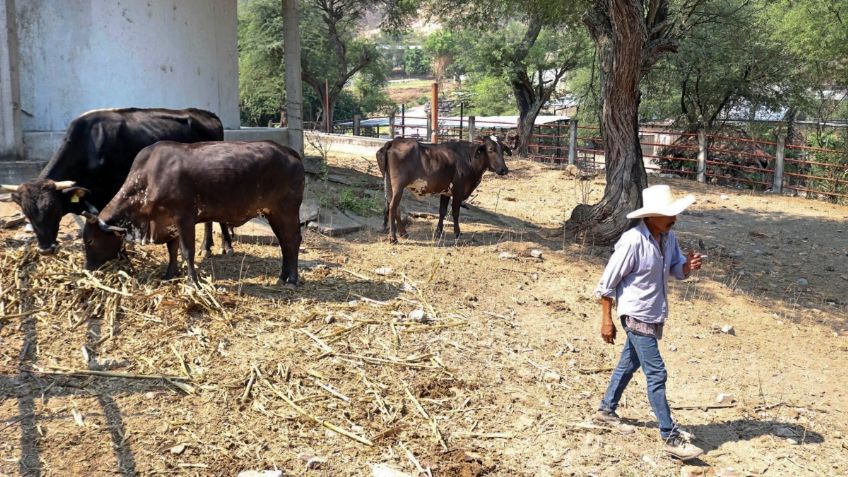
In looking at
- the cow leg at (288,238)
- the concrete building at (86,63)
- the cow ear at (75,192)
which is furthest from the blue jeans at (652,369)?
the concrete building at (86,63)

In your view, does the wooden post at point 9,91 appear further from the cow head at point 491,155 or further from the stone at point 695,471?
the stone at point 695,471

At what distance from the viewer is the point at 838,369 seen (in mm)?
7156

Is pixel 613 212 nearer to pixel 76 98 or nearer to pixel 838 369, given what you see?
pixel 838 369

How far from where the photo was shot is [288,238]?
7.49 meters

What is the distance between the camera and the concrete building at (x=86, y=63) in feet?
33.1

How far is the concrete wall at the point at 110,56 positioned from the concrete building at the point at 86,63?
13mm

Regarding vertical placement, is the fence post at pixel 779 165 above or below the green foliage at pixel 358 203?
above

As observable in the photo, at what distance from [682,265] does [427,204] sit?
864cm

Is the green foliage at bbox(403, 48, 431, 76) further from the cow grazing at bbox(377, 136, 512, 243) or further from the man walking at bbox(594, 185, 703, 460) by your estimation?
the man walking at bbox(594, 185, 703, 460)

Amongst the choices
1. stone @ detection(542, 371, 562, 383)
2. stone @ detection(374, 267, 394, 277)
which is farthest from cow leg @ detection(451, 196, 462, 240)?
stone @ detection(542, 371, 562, 383)

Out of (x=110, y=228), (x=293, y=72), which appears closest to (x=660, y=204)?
(x=110, y=228)

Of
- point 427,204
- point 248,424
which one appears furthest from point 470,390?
point 427,204

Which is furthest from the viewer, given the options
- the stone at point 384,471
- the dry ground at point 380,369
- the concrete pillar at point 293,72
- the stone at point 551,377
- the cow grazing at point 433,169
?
the concrete pillar at point 293,72

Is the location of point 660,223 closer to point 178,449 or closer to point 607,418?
point 607,418
